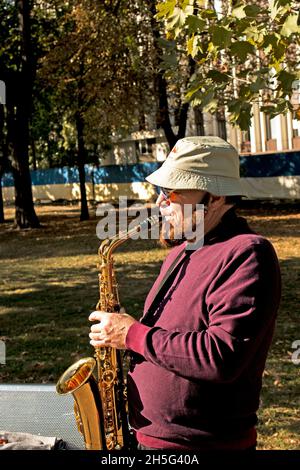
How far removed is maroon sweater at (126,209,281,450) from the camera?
7.94 feet

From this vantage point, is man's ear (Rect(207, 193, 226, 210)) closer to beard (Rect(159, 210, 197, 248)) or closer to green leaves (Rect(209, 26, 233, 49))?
beard (Rect(159, 210, 197, 248))

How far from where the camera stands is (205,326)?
2.55 metres

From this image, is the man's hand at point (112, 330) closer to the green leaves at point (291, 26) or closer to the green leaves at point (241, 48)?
the green leaves at point (291, 26)

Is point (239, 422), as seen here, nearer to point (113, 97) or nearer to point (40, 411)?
point (40, 411)

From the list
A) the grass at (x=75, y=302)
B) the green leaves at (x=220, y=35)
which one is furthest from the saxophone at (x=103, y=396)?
the green leaves at (x=220, y=35)

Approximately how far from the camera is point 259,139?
32.5 m

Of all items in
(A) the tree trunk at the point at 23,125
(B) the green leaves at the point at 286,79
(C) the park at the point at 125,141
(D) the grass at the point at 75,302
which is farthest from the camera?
(A) the tree trunk at the point at 23,125

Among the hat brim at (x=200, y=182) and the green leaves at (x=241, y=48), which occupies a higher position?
the green leaves at (x=241, y=48)

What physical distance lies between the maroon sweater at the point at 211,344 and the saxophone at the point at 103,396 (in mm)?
356

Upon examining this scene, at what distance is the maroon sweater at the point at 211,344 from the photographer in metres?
2.42

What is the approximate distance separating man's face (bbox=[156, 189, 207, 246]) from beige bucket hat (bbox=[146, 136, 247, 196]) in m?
0.04

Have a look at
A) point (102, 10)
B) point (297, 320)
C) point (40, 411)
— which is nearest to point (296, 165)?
point (102, 10)

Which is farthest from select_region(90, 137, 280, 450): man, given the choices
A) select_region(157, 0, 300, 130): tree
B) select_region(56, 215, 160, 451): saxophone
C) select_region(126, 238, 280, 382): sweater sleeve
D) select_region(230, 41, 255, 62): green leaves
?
select_region(230, 41, 255, 62): green leaves

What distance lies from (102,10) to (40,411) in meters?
17.6
